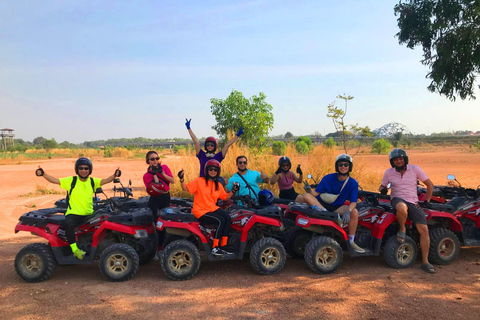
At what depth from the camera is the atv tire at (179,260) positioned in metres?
5.96

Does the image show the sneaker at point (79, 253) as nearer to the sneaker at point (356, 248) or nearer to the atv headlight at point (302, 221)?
the atv headlight at point (302, 221)

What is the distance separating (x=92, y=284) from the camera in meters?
5.95

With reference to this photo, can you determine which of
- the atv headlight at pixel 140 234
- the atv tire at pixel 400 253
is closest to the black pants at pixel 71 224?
the atv headlight at pixel 140 234

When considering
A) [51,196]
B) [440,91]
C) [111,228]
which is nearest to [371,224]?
[111,228]

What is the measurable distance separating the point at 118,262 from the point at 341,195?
365 centimetres

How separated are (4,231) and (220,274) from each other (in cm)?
667

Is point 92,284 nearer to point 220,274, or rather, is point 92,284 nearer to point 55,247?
point 55,247

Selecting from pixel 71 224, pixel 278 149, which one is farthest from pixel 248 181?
pixel 278 149

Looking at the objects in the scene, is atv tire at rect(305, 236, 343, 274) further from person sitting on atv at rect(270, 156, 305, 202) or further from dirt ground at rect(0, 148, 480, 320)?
person sitting on atv at rect(270, 156, 305, 202)

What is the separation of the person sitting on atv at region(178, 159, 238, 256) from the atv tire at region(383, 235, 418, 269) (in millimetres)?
2530

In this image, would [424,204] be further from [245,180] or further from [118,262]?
[118,262]

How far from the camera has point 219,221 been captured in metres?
6.06

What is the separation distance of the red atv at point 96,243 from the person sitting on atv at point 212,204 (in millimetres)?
931

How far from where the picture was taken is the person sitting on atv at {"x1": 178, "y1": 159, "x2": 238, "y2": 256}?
6.10 m
